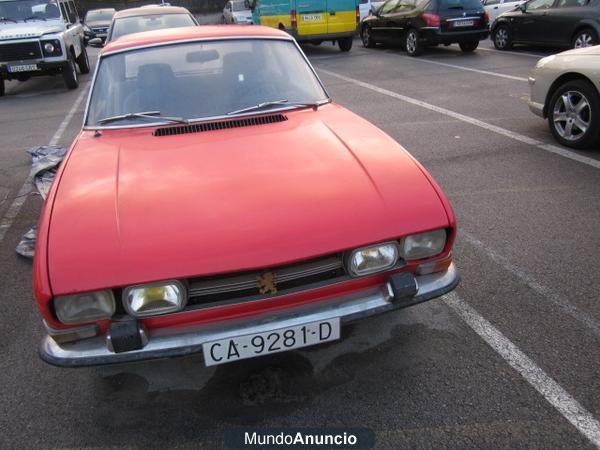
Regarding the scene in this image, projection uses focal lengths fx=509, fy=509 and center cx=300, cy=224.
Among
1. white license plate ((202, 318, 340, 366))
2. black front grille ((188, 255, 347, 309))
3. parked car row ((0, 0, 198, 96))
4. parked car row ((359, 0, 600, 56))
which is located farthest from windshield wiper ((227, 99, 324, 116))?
parked car row ((359, 0, 600, 56))

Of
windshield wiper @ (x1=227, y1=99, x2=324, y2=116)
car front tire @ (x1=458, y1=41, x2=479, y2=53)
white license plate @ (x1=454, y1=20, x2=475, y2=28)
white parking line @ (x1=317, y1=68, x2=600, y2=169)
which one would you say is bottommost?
white parking line @ (x1=317, y1=68, x2=600, y2=169)

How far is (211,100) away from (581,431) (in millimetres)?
2720

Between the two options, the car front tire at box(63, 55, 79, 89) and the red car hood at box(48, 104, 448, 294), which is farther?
the car front tire at box(63, 55, 79, 89)

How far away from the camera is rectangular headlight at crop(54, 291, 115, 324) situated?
6.70 feet

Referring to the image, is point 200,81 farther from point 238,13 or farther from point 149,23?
point 238,13

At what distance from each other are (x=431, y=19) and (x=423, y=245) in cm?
1120

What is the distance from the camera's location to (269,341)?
2158 mm

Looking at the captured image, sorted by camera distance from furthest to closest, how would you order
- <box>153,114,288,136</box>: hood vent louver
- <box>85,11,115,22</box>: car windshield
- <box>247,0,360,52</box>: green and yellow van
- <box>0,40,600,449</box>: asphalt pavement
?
<box>85,11,115,22</box>: car windshield, <box>247,0,360,52</box>: green and yellow van, <box>153,114,288,136</box>: hood vent louver, <box>0,40,600,449</box>: asphalt pavement

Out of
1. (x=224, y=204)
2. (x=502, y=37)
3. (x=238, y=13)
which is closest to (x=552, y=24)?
(x=502, y=37)

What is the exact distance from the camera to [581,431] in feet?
7.18

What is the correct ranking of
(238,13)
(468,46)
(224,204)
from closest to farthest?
(224,204), (468,46), (238,13)

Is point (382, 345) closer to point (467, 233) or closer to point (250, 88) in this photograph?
point (467, 233)

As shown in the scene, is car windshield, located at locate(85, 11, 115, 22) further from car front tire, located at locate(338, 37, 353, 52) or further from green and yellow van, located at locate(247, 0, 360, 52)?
car front tire, located at locate(338, 37, 353, 52)

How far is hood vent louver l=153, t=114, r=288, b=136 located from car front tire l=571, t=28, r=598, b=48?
935 centimetres
